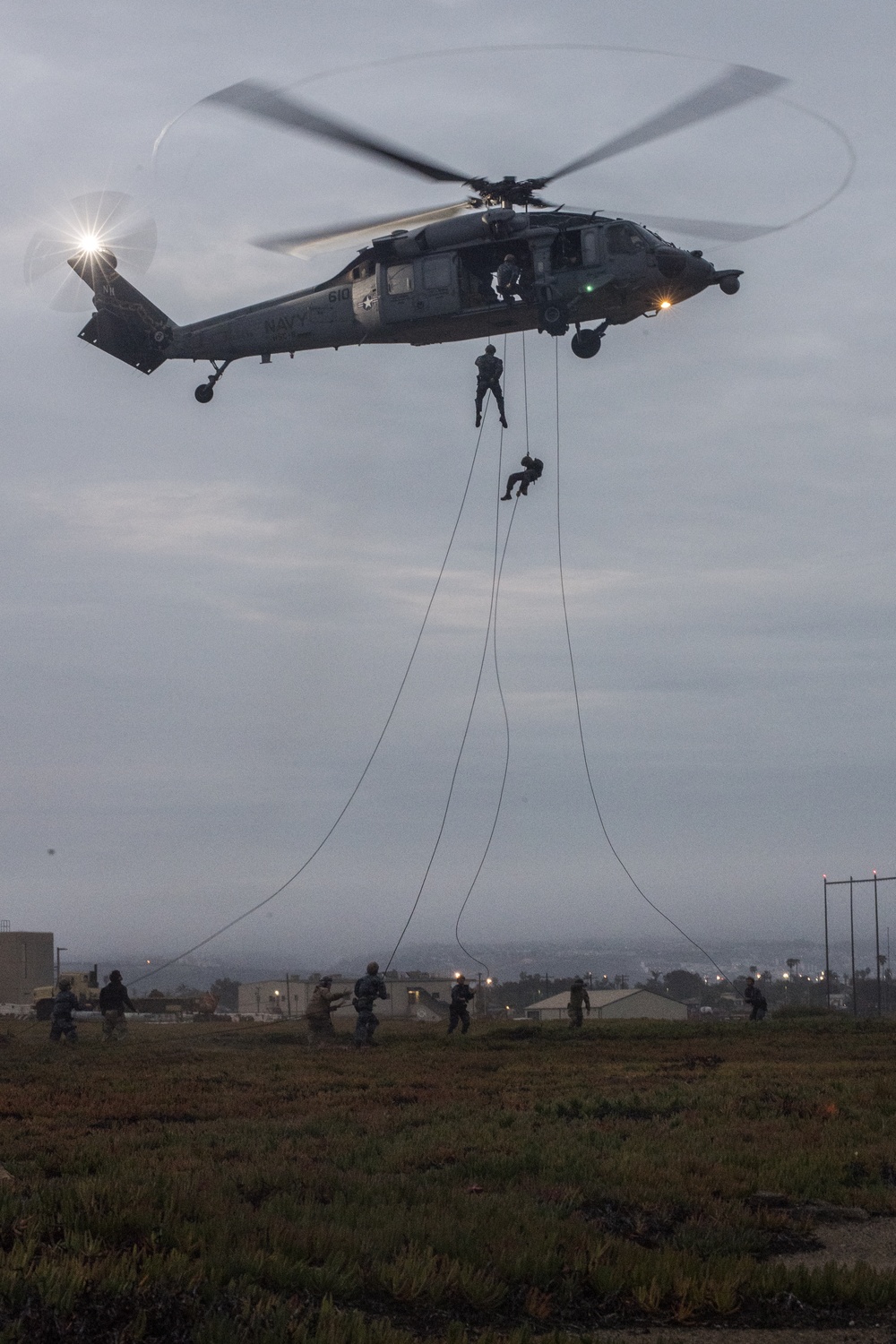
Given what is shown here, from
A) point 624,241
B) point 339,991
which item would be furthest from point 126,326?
point 339,991

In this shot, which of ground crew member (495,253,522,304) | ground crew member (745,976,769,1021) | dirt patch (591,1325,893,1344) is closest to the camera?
dirt patch (591,1325,893,1344)

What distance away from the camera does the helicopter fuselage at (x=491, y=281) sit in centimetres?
2323

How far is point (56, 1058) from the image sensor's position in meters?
20.8

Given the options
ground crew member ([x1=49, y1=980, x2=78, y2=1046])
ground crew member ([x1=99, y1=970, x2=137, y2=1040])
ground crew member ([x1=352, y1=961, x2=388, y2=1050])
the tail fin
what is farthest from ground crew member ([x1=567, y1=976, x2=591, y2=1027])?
the tail fin

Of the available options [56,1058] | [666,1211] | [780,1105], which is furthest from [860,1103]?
[56,1058]

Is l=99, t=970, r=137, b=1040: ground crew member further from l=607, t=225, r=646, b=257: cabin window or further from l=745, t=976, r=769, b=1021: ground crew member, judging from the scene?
l=607, t=225, r=646, b=257: cabin window

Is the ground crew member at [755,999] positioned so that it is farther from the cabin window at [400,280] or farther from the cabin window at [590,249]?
the cabin window at [400,280]

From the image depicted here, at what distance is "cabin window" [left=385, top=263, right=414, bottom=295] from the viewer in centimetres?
2441

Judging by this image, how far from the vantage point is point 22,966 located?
4931 cm

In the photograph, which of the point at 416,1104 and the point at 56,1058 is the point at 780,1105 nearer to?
the point at 416,1104

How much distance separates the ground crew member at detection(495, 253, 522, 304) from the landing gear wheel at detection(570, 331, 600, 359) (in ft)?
4.54

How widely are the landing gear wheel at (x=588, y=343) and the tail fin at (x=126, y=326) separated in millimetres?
9800

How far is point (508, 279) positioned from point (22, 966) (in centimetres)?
3550

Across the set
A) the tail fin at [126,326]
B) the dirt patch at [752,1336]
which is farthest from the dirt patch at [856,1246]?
the tail fin at [126,326]
